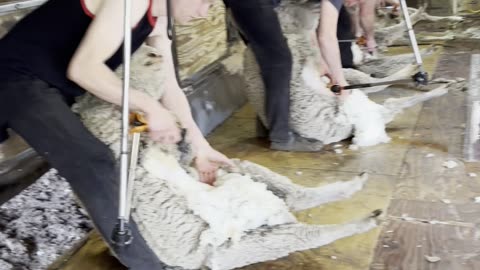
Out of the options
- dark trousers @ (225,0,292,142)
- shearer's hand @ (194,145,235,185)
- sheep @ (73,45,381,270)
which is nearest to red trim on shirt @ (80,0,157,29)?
sheep @ (73,45,381,270)

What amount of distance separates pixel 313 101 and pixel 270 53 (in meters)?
0.29

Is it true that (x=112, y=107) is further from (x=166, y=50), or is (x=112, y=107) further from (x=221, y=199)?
(x=221, y=199)

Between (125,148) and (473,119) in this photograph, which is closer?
(125,148)

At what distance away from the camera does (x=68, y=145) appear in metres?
1.51

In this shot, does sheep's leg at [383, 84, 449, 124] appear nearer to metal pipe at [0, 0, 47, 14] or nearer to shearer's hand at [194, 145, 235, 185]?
shearer's hand at [194, 145, 235, 185]

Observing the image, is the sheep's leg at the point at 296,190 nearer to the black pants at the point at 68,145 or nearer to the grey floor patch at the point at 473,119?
the black pants at the point at 68,145

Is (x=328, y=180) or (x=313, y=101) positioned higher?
(x=313, y=101)

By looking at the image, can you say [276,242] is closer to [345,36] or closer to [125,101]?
[125,101]

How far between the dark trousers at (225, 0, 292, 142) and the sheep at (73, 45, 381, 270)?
849mm

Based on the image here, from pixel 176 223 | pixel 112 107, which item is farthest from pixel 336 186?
pixel 112 107

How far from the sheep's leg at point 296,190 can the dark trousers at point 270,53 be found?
0.76m

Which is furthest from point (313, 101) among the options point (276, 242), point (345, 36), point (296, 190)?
point (276, 242)

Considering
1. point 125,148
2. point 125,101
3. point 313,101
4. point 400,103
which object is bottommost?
point 400,103

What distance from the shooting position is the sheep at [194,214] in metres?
1.63
